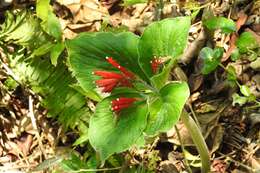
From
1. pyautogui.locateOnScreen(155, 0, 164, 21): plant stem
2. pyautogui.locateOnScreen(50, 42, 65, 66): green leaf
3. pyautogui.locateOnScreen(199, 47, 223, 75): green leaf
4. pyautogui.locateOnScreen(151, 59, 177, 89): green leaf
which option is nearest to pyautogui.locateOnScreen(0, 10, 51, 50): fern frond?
pyautogui.locateOnScreen(50, 42, 65, 66): green leaf

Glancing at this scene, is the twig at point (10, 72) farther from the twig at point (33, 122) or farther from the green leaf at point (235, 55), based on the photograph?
the green leaf at point (235, 55)

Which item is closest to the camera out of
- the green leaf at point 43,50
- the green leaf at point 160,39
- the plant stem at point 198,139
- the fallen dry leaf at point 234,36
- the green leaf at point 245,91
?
the green leaf at point 160,39

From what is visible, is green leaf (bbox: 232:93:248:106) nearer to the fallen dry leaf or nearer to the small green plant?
the fallen dry leaf

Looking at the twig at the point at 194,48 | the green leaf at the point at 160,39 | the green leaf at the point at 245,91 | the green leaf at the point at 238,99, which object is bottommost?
the green leaf at the point at 238,99

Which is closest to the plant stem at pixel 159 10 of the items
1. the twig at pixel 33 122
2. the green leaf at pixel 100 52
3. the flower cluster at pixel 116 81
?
the twig at pixel 33 122

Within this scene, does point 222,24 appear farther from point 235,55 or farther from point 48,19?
point 48,19

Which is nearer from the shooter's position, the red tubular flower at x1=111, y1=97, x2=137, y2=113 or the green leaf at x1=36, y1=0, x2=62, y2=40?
the red tubular flower at x1=111, y1=97, x2=137, y2=113

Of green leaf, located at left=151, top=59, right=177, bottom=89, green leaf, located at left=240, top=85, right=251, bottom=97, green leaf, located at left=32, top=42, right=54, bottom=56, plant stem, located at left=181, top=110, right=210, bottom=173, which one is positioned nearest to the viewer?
green leaf, located at left=151, top=59, right=177, bottom=89
